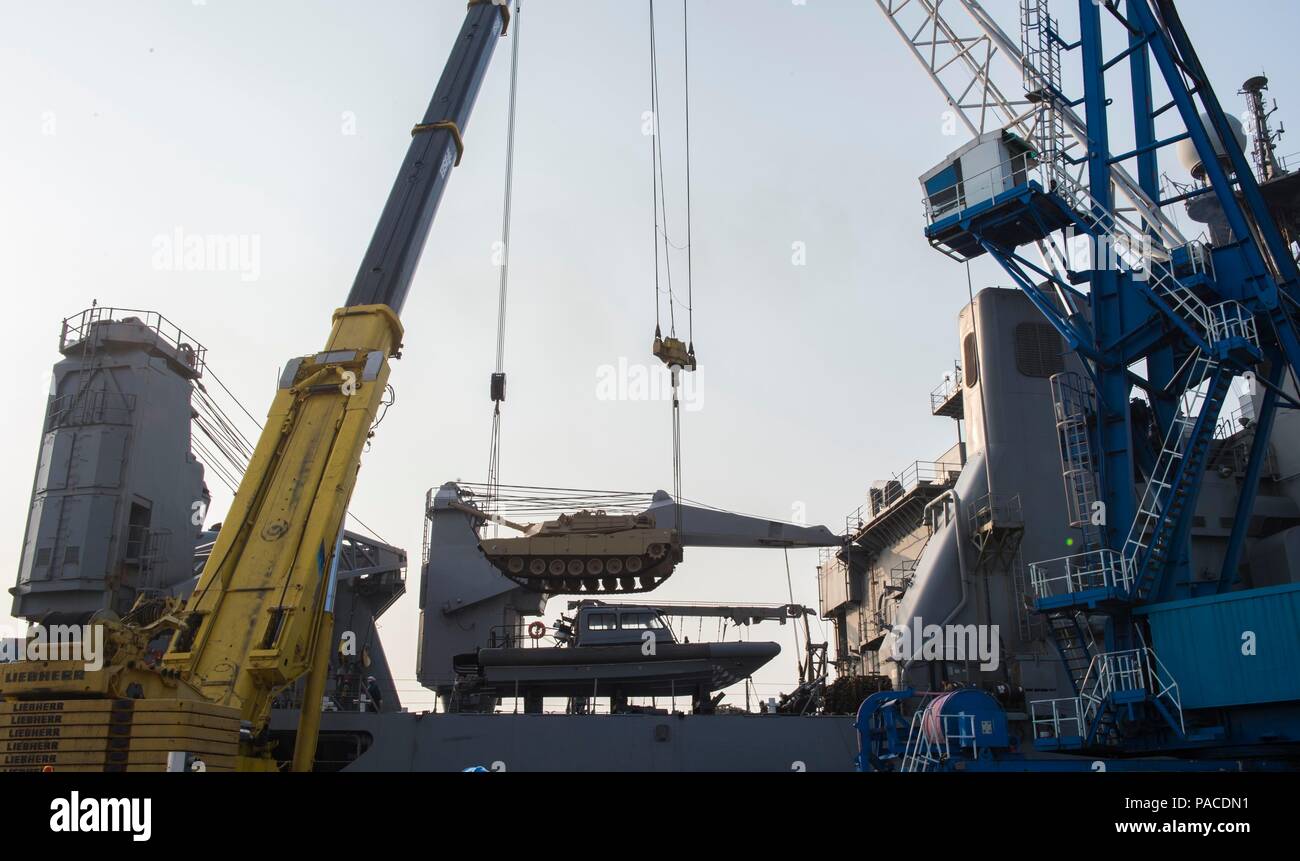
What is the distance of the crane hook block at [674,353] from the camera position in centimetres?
3116

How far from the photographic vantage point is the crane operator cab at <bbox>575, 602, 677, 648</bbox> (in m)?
30.2

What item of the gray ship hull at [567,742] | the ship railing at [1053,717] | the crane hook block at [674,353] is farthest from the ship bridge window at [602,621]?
the ship railing at [1053,717]

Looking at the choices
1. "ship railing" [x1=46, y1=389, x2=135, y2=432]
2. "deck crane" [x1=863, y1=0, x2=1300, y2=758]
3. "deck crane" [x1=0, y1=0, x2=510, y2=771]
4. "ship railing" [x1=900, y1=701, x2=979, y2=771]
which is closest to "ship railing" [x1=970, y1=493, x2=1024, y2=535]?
"deck crane" [x1=863, y1=0, x2=1300, y2=758]

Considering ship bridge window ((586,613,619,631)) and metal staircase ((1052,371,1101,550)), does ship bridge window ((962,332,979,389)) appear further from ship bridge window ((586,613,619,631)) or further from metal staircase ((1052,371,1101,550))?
ship bridge window ((586,613,619,631))

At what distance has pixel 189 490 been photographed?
106ft

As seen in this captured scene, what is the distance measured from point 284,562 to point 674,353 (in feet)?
54.3

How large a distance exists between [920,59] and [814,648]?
20025 mm

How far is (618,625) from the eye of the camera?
30.6 meters

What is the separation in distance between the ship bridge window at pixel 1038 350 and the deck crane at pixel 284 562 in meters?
21.2

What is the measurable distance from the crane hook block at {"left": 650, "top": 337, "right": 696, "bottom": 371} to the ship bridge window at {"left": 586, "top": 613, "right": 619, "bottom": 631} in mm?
7708

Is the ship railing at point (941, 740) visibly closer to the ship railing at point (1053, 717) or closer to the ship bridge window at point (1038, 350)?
the ship railing at point (1053, 717)

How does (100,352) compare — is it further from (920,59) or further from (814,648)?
(920,59)
